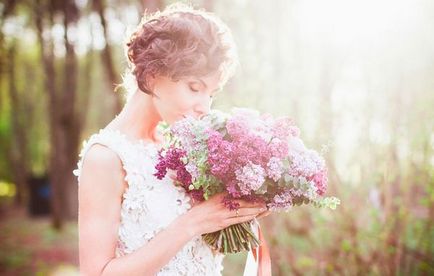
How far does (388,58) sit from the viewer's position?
6.81 meters

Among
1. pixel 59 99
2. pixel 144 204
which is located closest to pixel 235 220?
pixel 144 204

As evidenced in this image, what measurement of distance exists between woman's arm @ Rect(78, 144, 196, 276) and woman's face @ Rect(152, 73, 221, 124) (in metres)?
0.44

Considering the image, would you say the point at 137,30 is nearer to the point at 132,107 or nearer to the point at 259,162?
the point at 132,107

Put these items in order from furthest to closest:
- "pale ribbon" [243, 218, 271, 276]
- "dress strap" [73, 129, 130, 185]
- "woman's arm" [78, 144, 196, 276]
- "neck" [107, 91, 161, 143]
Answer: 1. "pale ribbon" [243, 218, 271, 276]
2. "neck" [107, 91, 161, 143]
3. "dress strap" [73, 129, 130, 185]
4. "woman's arm" [78, 144, 196, 276]

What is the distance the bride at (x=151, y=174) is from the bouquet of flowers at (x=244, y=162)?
0.11 metres

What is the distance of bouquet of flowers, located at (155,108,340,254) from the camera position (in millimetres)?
2518

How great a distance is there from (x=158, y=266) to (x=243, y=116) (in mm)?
727

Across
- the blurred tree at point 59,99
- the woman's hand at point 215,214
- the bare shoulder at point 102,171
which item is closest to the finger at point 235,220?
the woman's hand at point 215,214

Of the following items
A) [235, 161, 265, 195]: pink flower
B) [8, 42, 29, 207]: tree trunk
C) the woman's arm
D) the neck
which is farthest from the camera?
[8, 42, 29, 207]: tree trunk

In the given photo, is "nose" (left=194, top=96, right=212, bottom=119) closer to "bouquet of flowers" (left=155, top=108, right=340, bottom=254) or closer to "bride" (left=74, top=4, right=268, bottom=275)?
"bride" (left=74, top=4, right=268, bottom=275)

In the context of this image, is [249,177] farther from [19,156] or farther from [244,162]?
[19,156]

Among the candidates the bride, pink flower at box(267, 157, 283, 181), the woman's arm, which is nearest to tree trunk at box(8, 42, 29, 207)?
the bride

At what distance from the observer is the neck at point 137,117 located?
2.95m

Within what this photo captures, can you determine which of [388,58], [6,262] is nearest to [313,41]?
[388,58]
